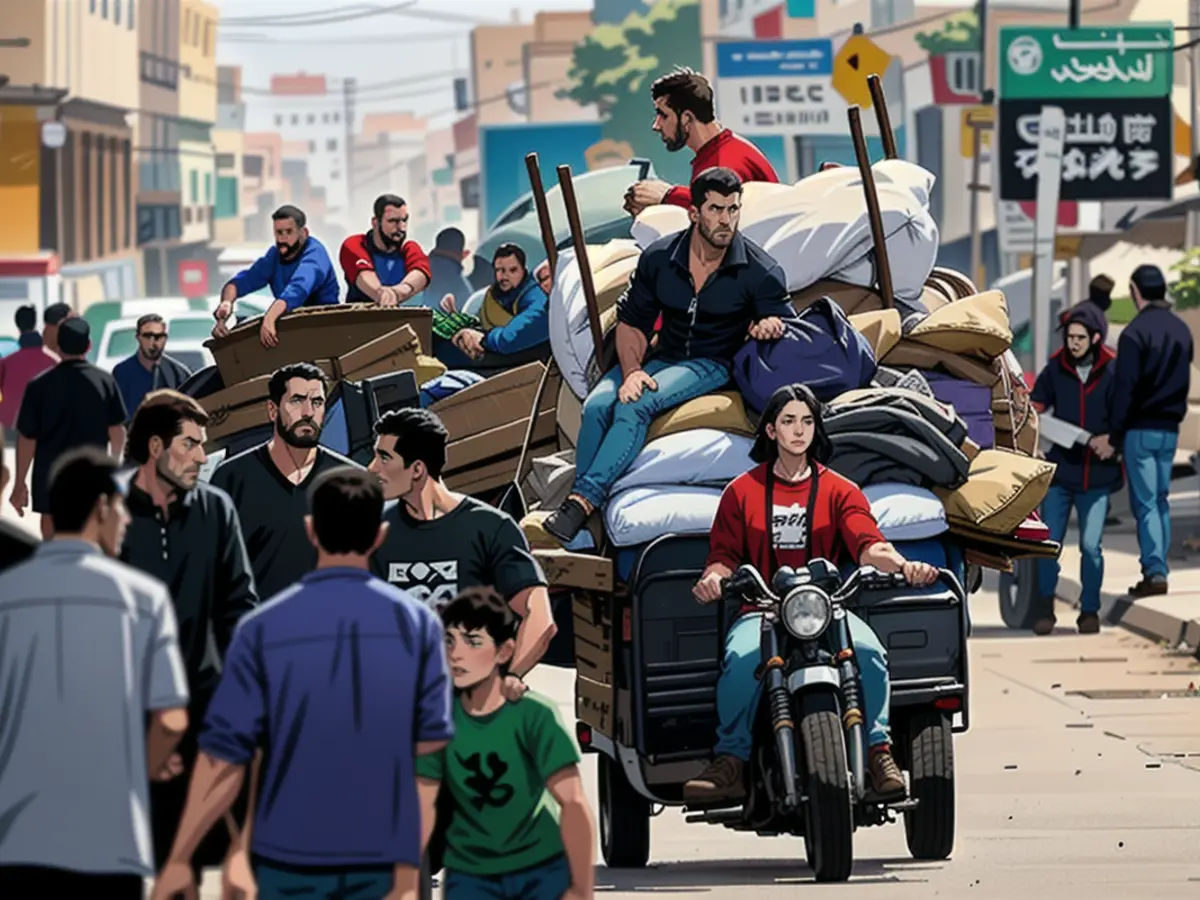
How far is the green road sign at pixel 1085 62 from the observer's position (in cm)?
3044

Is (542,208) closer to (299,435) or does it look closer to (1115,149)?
(299,435)

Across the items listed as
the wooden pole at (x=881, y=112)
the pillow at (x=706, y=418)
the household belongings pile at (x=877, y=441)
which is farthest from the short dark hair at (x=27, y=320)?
the pillow at (x=706, y=418)

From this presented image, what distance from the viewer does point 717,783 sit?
10.5 metres

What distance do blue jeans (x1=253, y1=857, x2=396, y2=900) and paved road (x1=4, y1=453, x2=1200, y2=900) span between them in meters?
3.58

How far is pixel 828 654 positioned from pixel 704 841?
242cm

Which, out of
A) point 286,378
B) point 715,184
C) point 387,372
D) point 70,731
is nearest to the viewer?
point 70,731

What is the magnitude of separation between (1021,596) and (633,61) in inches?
4725

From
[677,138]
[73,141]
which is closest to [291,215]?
[677,138]

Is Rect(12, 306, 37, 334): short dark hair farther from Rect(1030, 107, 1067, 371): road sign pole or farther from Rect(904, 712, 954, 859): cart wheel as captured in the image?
Rect(904, 712, 954, 859): cart wheel

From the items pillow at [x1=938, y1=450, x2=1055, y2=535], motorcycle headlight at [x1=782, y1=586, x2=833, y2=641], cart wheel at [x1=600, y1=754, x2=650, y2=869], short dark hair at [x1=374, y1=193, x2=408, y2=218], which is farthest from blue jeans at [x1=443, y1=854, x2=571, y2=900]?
short dark hair at [x1=374, y1=193, x2=408, y2=218]

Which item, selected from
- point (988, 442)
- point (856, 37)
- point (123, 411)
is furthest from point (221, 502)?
point (856, 37)

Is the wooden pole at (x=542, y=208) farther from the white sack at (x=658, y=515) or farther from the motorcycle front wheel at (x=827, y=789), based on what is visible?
the motorcycle front wheel at (x=827, y=789)

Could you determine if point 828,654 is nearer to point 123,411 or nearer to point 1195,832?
point 1195,832

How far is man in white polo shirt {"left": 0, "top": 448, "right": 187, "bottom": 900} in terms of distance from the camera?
659cm
